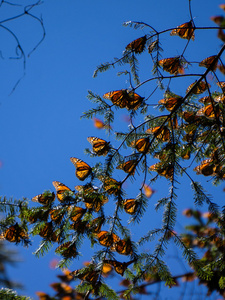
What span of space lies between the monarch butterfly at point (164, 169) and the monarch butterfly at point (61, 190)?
1.38 feet

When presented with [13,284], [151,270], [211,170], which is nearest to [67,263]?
[13,284]

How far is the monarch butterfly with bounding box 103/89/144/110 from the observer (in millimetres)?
1409

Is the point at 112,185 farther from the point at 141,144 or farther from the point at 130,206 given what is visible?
the point at 141,144

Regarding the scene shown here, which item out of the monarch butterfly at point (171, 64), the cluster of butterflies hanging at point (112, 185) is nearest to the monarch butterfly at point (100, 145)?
the cluster of butterflies hanging at point (112, 185)

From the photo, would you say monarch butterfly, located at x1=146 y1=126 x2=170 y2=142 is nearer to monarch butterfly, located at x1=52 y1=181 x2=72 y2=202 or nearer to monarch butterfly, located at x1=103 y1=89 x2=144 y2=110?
monarch butterfly, located at x1=103 y1=89 x2=144 y2=110

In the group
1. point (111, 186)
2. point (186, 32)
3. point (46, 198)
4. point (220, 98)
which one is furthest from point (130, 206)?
point (186, 32)

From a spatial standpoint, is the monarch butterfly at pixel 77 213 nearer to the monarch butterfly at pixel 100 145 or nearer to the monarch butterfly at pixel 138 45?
the monarch butterfly at pixel 100 145

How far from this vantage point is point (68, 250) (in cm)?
124

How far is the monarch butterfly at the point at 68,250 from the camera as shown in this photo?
124 cm

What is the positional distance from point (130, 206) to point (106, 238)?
16 centimetres

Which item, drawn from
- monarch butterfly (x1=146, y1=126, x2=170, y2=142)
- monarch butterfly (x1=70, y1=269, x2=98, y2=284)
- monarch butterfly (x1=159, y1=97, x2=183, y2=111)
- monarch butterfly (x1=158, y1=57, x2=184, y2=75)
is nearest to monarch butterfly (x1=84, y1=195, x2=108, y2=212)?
monarch butterfly (x1=70, y1=269, x2=98, y2=284)

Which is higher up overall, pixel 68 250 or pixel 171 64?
pixel 171 64

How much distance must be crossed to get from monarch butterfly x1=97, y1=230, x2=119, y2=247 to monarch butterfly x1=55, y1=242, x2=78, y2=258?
0.11 m

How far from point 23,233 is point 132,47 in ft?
3.06
